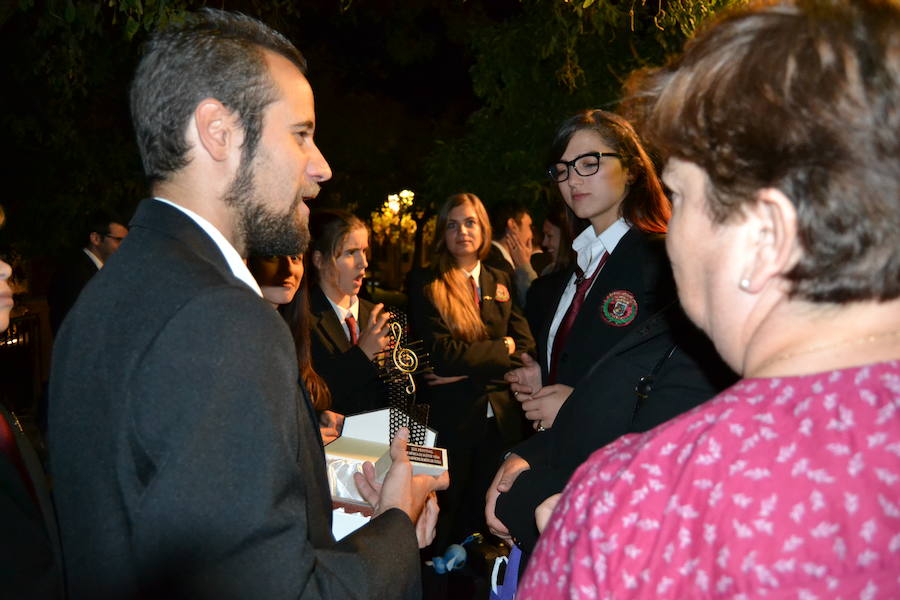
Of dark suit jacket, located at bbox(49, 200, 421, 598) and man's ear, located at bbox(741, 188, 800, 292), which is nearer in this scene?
man's ear, located at bbox(741, 188, 800, 292)

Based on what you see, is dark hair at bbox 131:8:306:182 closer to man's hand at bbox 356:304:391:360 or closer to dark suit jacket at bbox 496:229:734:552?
dark suit jacket at bbox 496:229:734:552

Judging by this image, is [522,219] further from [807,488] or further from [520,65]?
[807,488]

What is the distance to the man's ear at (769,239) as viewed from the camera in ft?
3.38

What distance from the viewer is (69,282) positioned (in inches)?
235

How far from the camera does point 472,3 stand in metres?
17.0

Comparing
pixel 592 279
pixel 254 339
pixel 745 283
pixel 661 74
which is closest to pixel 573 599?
pixel 745 283

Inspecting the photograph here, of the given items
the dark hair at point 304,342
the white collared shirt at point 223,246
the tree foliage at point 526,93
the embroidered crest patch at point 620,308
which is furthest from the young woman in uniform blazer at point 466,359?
the tree foliage at point 526,93

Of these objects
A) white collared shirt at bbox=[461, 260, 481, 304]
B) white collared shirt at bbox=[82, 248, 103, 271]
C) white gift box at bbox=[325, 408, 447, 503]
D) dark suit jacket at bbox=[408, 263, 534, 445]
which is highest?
white gift box at bbox=[325, 408, 447, 503]

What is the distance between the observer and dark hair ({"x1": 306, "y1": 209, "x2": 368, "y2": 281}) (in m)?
4.51

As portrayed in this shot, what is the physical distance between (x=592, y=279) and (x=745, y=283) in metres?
1.97

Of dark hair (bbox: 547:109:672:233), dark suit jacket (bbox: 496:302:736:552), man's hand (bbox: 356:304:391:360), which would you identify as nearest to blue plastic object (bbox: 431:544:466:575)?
dark suit jacket (bbox: 496:302:736:552)

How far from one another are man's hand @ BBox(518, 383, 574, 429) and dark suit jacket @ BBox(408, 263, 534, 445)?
2246 millimetres

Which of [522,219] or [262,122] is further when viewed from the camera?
[522,219]

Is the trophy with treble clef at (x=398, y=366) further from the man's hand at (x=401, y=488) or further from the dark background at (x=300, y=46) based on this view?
the dark background at (x=300, y=46)
